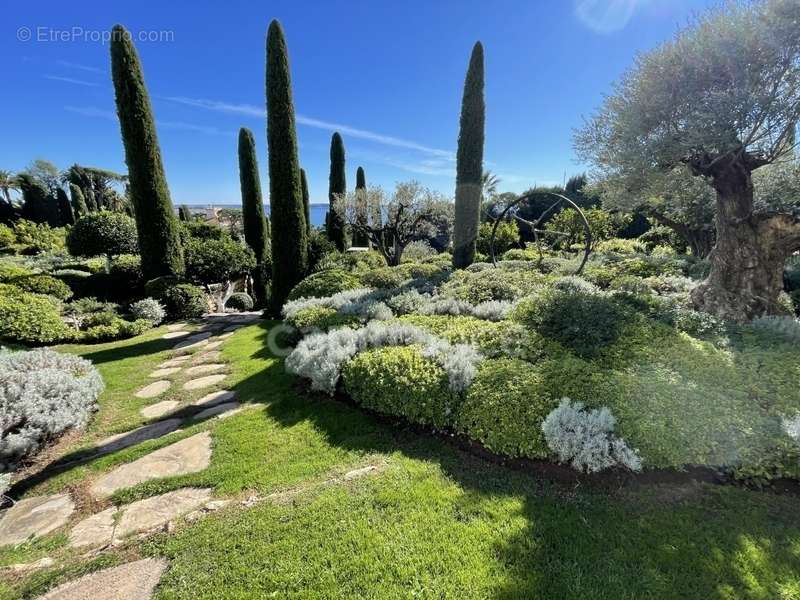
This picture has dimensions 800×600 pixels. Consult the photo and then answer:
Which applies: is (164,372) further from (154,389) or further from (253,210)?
(253,210)

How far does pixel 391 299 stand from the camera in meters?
7.11

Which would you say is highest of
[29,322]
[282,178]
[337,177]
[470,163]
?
[337,177]

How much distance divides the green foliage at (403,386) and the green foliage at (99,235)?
11.6 metres

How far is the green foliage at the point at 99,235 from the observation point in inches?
439

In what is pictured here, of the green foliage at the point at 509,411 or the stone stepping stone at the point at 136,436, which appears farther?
the stone stepping stone at the point at 136,436

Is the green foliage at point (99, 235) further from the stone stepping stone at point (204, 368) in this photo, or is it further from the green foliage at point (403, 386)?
the green foliage at point (403, 386)

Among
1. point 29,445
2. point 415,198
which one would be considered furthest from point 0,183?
point 29,445

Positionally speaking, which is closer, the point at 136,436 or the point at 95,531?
the point at 95,531

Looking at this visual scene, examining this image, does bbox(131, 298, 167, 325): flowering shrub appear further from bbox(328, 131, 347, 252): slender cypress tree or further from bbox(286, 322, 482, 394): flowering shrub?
bbox(328, 131, 347, 252): slender cypress tree

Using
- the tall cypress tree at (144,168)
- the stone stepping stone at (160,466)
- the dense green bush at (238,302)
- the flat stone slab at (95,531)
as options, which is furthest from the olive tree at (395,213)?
the flat stone slab at (95,531)

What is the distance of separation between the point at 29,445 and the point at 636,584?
5.14 meters

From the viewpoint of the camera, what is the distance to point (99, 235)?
1123cm

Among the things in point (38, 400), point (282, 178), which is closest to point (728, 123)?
point (38, 400)

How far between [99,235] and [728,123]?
15.3 metres
